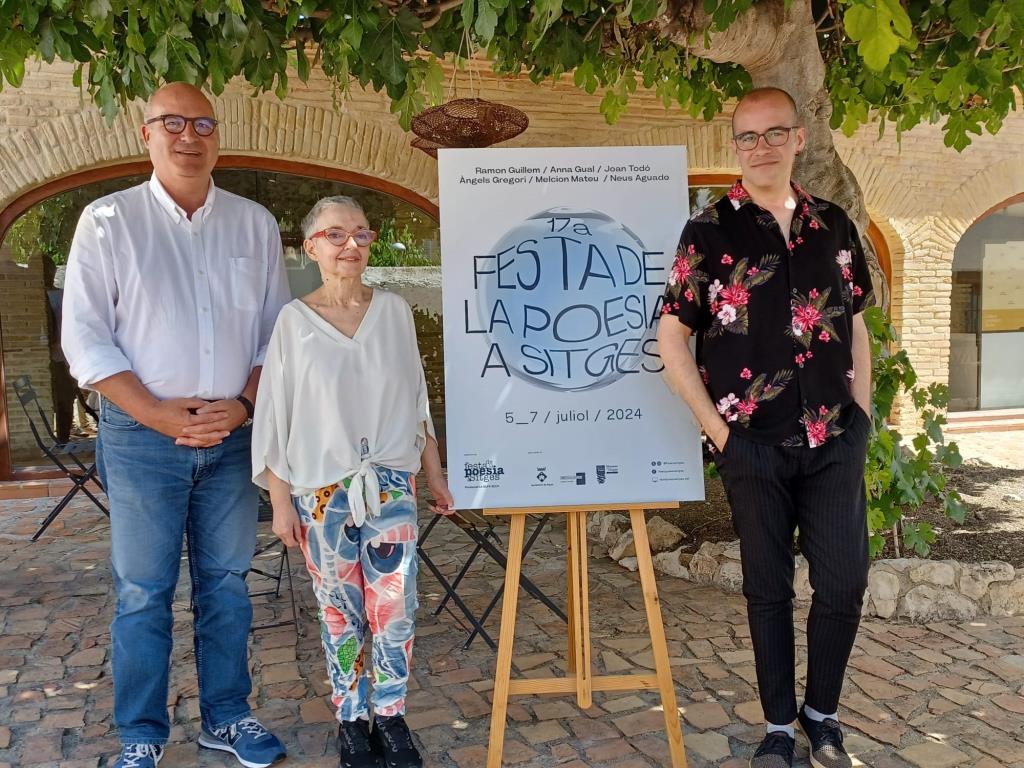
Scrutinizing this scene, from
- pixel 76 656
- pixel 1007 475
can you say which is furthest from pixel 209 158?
pixel 1007 475

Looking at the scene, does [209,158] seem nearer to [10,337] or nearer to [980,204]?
[10,337]

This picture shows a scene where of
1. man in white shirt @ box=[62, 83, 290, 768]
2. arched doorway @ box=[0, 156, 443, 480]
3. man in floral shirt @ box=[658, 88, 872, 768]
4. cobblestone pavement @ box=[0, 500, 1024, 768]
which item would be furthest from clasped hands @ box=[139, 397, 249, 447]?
arched doorway @ box=[0, 156, 443, 480]

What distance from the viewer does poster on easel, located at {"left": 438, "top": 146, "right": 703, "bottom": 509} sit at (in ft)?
9.05

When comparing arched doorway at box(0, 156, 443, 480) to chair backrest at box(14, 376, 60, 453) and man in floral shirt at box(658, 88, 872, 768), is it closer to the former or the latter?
chair backrest at box(14, 376, 60, 453)

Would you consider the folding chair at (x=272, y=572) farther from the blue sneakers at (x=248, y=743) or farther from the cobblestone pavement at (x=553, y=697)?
the blue sneakers at (x=248, y=743)

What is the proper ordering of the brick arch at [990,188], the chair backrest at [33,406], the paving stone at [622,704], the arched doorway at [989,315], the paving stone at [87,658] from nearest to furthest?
the paving stone at [622,704]
the paving stone at [87,658]
the chair backrest at [33,406]
the brick arch at [990,188]
the arched doorway at [989,315]

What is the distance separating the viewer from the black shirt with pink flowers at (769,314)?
2.52 metres

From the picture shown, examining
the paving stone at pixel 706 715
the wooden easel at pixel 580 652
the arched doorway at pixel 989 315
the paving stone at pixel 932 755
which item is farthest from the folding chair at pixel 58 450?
the arched doorway at pixel 989 315

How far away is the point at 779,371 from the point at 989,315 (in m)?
9.12

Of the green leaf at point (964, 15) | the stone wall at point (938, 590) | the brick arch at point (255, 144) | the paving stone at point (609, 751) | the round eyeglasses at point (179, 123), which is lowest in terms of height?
the paving stone at point (609, 751)

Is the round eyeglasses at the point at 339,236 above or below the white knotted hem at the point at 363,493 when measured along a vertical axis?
above

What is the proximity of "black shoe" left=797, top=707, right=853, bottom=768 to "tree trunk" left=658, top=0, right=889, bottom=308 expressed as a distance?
1957 mm

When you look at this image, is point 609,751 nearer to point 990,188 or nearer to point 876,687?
point 876,687

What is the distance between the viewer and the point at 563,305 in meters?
2.79
